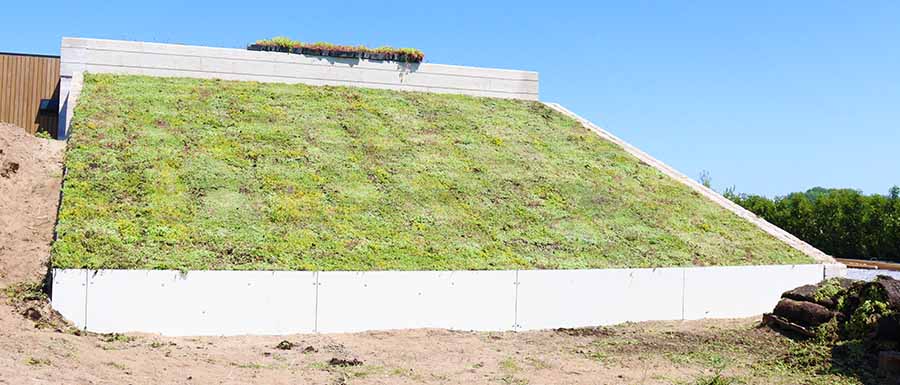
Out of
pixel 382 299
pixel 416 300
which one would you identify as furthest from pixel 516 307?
pixel 382 299

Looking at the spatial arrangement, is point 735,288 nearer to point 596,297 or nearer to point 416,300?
point 596,297

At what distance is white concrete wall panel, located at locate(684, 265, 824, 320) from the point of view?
1577 cm

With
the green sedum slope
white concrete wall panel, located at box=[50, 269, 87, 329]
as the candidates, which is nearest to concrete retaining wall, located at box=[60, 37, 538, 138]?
the green sedum slope

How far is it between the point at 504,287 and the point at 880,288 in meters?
5.98

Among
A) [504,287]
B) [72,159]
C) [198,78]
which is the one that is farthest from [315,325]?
[198,78]

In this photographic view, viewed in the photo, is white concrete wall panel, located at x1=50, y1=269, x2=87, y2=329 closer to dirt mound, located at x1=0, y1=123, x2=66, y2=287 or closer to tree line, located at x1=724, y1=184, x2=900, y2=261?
dirt mound, located at x1=0, y1=123, x2=66, y2=287

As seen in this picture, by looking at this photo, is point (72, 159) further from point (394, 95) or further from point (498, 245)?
point (394, 95)

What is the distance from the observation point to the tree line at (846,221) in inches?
1175

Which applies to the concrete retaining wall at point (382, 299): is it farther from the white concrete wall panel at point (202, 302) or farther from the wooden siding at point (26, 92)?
the wooden siding at point (26, 92)

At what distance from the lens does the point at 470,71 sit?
26.7 m

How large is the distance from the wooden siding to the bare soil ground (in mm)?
8525

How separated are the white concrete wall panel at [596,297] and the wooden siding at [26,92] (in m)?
15.3

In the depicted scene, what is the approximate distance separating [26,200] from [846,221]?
28.0 meters

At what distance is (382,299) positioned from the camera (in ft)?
43.4
